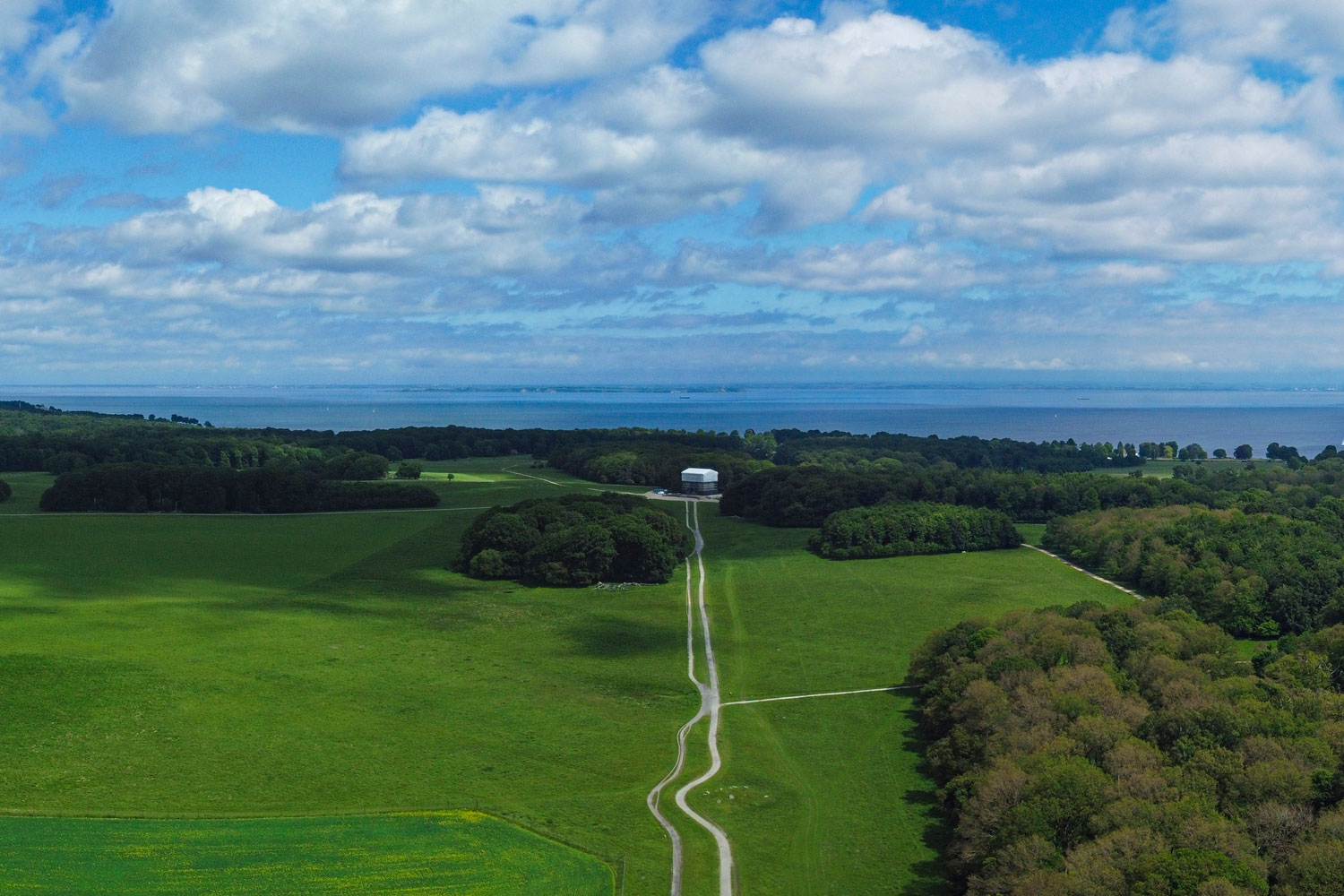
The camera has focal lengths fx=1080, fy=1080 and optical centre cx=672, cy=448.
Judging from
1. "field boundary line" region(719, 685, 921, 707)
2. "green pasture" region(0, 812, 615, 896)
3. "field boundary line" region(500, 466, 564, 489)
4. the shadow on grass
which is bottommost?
the shadow on grass

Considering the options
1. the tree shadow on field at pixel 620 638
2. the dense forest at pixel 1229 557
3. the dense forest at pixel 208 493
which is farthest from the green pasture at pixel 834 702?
the dense forest at pixel 208 493

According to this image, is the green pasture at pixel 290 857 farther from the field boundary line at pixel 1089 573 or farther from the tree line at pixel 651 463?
the tree line at pixel 651 463

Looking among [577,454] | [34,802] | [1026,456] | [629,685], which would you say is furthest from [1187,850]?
[1026,456]

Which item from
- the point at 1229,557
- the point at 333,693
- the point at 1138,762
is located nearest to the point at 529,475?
the point at 1229,557

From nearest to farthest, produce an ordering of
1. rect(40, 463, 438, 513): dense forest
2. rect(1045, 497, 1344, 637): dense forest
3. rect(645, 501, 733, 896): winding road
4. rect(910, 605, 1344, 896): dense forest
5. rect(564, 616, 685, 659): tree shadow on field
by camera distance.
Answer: rect(910, 605, 1344, 896): dense forest < rect(645, 501, 733, 896): winding road < rect(564, 616, 685, 659): tree shadow on field < rect(1045, 497, 1344, 637): dense forest < rect(40, 463, 438, 513): dense forest

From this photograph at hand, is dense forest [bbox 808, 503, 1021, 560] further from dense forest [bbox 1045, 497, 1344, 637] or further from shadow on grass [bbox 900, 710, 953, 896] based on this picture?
shadow on grass [bbox 900, 710, 953, 896]

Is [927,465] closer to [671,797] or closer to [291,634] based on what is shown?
[291,634]

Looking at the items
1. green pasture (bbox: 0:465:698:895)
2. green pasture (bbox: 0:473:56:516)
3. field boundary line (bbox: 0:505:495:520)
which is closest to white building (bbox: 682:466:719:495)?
field boundary line (bbox: 0:505:495:520)
